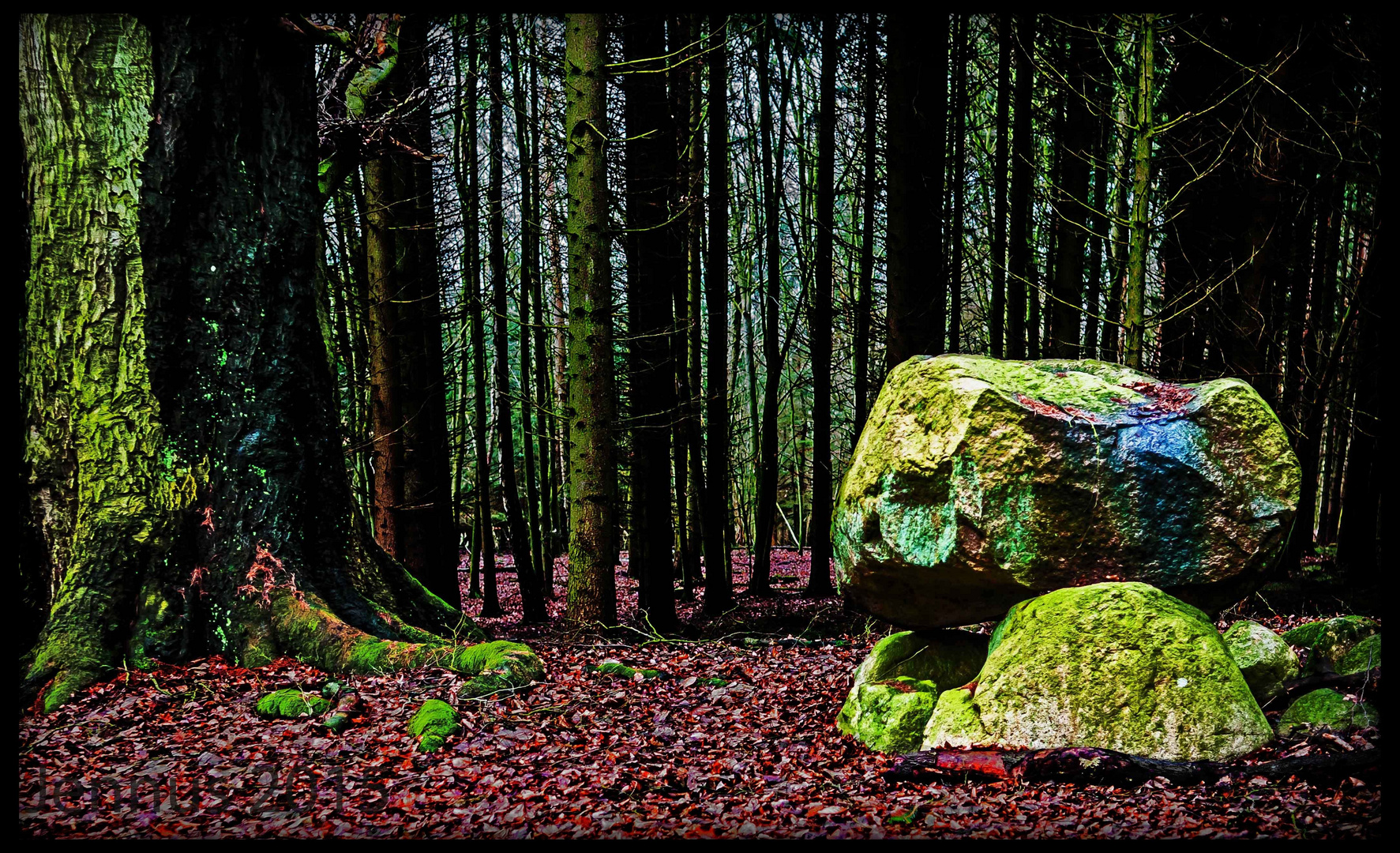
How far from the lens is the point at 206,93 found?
5.07 metres

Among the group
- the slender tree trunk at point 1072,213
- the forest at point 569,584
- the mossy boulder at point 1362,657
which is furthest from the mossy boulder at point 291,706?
the slender tree trunk at point 1072,213

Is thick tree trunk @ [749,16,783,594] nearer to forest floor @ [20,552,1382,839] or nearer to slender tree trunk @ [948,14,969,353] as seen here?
slender tree trunk @ [948,14,969,353]

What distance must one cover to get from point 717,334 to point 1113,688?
940 cm

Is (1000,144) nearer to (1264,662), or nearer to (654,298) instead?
(654,298)

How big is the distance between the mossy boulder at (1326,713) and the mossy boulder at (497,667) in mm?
4160

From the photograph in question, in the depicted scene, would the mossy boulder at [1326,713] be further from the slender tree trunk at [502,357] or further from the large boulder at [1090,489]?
the slender tree trunk at [502,357]

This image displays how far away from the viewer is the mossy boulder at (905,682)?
4.71m

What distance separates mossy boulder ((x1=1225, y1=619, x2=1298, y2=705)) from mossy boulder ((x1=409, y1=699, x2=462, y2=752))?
4.35 metres

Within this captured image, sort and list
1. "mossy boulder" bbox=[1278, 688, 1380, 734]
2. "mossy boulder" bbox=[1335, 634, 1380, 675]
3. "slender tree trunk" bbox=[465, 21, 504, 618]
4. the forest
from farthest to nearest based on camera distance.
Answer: "slender tree trunk" bbox=[465, 21, 504, 618] < "mossy boulder" bbox=[1335, 634, 1380, 675] < "mossy boulder" bbox=[1278, 688, 1380, 734] < the forest

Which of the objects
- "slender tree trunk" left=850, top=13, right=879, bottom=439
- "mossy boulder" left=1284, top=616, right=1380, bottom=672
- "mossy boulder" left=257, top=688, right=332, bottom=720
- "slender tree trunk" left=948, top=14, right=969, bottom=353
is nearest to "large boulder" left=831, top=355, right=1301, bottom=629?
"mossy boulder" left=1284, top=616, right=1380, bottom=672

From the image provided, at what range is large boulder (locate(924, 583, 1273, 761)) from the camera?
164 inches

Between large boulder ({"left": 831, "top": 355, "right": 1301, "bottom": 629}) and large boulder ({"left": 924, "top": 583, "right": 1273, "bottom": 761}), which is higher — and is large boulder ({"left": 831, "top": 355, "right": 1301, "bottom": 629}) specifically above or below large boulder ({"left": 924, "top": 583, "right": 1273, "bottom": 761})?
above

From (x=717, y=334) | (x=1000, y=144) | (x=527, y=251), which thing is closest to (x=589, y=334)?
(x=717, y=334)

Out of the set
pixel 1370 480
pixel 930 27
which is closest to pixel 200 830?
pixel 930 27
